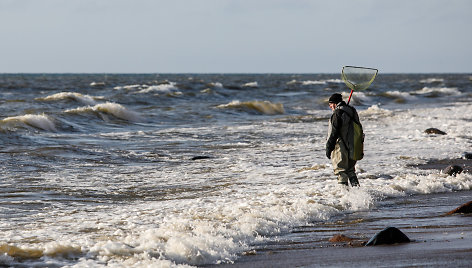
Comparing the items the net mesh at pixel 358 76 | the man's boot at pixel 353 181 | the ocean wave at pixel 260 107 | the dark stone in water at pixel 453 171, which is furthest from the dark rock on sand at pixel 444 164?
the ocean wave at pixel 260 107

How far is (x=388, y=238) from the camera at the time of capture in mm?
5242

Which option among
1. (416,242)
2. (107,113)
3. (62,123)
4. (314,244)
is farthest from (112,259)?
(107,113)

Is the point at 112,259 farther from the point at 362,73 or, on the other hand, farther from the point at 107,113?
the point at 107,113

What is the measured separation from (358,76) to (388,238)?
3.28 meters

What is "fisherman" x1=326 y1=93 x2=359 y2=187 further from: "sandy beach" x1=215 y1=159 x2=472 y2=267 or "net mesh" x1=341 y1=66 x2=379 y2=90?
"sandy beach" x1=215 y1=159 x2=472 y2=267

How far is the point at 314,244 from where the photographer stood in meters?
5.55

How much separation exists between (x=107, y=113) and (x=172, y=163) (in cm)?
1246

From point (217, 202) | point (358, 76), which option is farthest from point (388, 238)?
point (358, 76)

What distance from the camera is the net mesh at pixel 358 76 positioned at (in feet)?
26.3

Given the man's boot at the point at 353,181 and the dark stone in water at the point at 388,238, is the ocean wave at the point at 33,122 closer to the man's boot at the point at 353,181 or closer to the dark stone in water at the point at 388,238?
the man's boot at the point at 353,181

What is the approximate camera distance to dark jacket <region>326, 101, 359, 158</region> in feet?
25.4

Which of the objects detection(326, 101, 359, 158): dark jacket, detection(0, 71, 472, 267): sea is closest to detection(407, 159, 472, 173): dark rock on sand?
detection(0, 71, 472, 267): sea

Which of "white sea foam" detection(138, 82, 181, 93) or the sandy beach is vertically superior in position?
the sandy beach

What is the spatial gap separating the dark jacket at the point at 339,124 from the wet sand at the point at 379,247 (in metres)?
1.04
